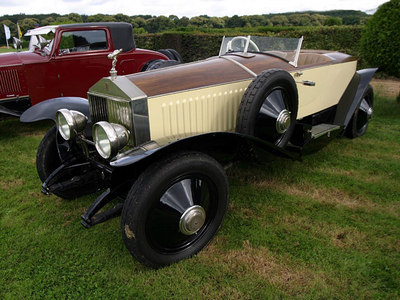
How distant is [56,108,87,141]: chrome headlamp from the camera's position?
108 inches

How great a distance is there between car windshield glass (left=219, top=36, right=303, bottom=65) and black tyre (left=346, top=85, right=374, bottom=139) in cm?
176

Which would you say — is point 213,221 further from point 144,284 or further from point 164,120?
point 164,120

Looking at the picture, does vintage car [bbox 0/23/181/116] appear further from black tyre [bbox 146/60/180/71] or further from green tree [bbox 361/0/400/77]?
green tree [bbox 361/0/400/77]

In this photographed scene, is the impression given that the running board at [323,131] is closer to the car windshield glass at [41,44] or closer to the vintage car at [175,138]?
the vintage car at [175,138]

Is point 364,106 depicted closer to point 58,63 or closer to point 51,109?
point 51,109

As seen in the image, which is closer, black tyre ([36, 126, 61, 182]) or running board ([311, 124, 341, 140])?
black tyre ([36, 126, 61, 182])

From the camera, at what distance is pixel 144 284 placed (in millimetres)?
2193

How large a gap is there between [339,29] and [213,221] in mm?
9890

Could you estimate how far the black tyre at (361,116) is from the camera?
4797 millimetres

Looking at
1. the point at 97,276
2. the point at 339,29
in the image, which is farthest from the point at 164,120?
the point at 339,29

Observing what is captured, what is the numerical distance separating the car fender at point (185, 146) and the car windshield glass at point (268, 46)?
1.40 meters

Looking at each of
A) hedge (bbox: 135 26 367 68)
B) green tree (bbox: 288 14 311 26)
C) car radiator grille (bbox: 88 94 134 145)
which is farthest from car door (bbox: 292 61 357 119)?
green tree (bbox: 288 14 311 26)

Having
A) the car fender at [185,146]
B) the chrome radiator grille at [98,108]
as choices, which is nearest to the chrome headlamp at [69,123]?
the chrome radiator grille at [98,108]

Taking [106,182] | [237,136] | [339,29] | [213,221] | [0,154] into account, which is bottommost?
[0,154]
